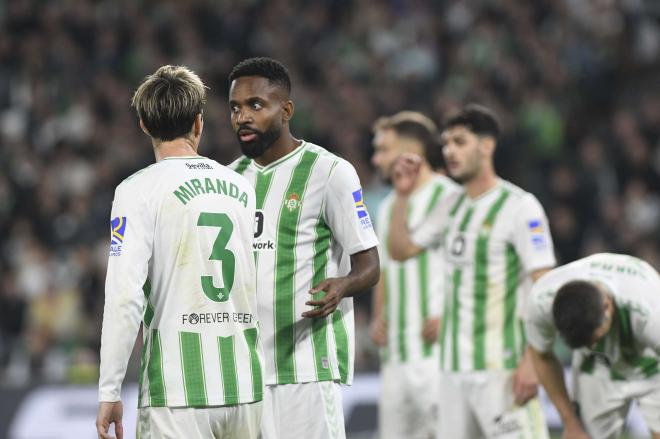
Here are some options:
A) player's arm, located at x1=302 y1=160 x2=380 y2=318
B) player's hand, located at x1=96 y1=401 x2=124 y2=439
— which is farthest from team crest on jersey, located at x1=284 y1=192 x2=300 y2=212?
player's hand, located at x1=96 y1=401 x2=124 y2=439

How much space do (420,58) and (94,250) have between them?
5268 millimetres

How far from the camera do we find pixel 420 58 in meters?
16.0

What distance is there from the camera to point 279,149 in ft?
17.9

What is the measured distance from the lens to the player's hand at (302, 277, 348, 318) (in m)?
4.87

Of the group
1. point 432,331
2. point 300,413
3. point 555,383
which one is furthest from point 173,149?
point 432,331

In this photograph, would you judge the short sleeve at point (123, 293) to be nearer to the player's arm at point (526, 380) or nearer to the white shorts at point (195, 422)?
the white shorts at point (195, 422)

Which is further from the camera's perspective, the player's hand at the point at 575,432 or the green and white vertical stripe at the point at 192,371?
the player's hand at the point at 575,432

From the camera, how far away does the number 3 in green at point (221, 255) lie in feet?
15.1

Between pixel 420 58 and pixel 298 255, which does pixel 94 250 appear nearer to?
pixel 420 58

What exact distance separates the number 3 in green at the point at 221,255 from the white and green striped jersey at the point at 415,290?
379cm

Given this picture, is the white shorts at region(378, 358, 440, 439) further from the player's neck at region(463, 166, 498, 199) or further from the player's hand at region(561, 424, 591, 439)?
the player's hand at region(561, 424, 591, 439)

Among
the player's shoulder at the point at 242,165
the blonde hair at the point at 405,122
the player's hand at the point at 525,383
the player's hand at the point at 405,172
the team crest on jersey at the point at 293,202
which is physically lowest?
the player's hand at the point at 525,383

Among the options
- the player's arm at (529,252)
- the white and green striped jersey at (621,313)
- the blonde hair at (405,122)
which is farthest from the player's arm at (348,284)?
the blonde hair at (405,122)

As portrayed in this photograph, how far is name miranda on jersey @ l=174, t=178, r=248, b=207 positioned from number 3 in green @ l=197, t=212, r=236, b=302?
0.09 m
